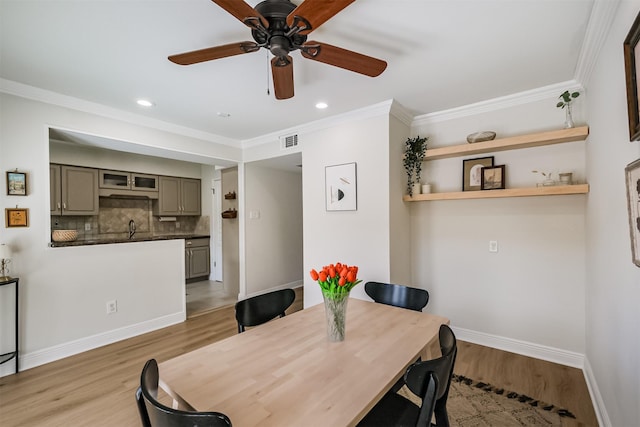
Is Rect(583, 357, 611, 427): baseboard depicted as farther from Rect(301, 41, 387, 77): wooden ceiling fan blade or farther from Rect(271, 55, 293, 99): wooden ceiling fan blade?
Rect(271, 55, 293, 99): wooden ceiling fan blade

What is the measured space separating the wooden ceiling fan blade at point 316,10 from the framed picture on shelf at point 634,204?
1.39m

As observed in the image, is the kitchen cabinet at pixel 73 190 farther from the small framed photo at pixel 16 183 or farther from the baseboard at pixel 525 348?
the baseboard at pixel 525 348

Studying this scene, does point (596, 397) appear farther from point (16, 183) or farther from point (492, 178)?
point (16, 183)

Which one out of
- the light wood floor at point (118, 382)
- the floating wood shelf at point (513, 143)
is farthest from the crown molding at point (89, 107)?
the floating wood shelf at point (513, 143)

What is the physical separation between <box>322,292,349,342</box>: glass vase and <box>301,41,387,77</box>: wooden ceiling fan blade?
1310 mm

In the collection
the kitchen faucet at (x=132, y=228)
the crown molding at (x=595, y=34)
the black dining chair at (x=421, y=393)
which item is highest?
the crown molding at (x=595, y=34)

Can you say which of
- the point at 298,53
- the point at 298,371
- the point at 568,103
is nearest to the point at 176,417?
the point at 298,371

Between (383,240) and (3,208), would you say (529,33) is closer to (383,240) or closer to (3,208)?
(383,240)

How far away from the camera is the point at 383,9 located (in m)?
1.65

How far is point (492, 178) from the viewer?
291 centimetres

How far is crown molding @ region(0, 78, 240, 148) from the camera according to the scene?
253 centimetres

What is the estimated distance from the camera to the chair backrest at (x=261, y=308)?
180 centimetres

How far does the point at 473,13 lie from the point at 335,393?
→ 2.11 m

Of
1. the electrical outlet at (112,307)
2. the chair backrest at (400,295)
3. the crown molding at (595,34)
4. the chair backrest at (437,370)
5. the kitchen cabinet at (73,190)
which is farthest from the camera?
the kitchen cabinet at (73,190)
